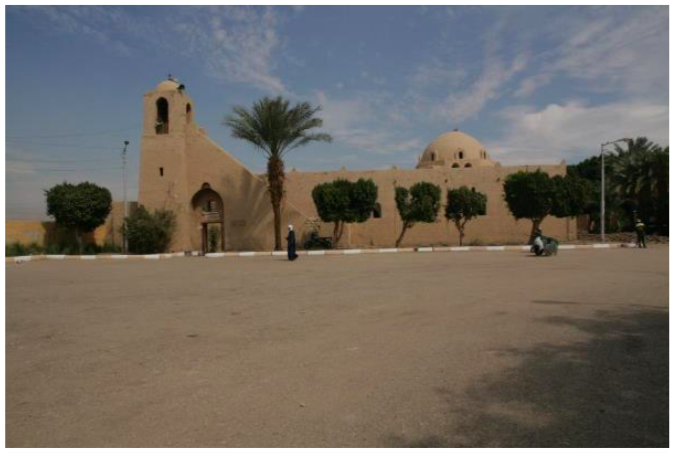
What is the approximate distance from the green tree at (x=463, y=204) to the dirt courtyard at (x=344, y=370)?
20040mm

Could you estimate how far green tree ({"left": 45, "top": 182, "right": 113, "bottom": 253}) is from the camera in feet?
84.4

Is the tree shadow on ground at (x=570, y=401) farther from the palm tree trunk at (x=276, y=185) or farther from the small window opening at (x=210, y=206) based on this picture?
the small window opening at (x=210, y=206)

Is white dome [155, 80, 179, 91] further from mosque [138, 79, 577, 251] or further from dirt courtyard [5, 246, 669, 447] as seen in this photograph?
dirt courtyard [5, 246, 669, 447]

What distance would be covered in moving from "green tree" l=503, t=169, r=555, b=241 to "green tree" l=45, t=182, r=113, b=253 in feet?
70.3

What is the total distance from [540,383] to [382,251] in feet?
61.9

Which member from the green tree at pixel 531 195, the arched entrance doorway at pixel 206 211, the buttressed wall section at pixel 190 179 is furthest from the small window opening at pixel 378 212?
the arched entrance doorway at pixel 206 211

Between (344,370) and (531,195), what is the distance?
24.7 meters

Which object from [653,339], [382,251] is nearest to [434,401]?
[653,339]

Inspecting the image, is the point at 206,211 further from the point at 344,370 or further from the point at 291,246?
the point at 344,370

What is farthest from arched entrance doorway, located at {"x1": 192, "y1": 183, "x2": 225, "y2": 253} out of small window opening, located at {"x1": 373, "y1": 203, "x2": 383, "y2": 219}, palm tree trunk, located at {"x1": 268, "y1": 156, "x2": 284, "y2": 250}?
small window opening, located at {"x1": 373, "y1": 203, "x2": 383, "y2": 219}

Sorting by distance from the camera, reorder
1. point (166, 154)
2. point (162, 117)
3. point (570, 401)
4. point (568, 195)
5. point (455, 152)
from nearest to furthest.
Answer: point (570, 401)
point (568, 195)
point (166, 154)
point (162, 117)
point (455, 152)

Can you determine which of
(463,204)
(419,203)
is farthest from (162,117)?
(463,204)

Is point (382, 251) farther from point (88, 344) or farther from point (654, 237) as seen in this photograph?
point (88, 344)

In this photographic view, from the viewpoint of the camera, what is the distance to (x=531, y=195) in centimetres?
2673
